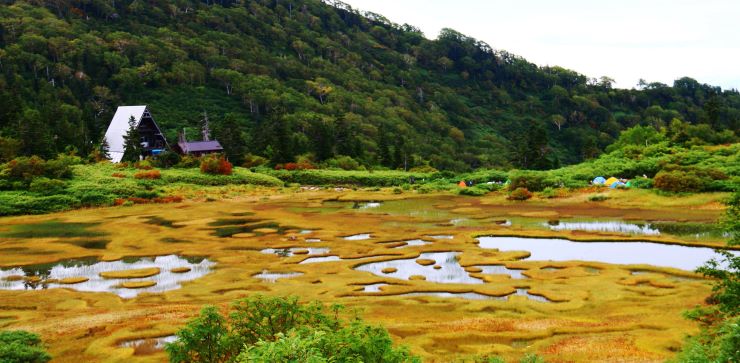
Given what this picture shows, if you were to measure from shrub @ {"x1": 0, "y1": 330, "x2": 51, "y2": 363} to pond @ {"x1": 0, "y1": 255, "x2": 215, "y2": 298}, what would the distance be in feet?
36.1

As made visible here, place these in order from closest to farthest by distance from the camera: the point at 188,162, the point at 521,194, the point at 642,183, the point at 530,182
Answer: the point at 642,183, the point at 521,194, the point at 530,182, the point at 188,162

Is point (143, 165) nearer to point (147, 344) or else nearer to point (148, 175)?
point (148, 175)

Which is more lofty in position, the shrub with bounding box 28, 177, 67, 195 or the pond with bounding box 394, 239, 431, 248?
the shrub with bounding box 28, 177, 67, 195

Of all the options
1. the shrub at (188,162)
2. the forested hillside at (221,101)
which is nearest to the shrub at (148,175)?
the shrub at (188,162)

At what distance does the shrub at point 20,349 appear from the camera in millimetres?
17281

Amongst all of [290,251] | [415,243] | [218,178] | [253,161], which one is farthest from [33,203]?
[415,243]

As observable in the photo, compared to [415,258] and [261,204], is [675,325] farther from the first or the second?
[261,204]

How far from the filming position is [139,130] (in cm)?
10369

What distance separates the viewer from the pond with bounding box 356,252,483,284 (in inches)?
1291

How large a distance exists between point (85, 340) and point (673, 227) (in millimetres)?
A: 43366

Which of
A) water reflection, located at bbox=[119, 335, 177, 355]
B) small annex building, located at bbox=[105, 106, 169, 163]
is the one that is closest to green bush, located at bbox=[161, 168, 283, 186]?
small annex building, located at bbox=[105, 106, 169, 163]

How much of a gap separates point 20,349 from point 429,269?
75.1 ft

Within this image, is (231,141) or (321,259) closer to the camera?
(321,259)

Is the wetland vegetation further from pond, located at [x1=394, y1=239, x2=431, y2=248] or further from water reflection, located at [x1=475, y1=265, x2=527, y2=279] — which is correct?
pond, located at [x1=394, y1=239, x2=431, y2=248]
